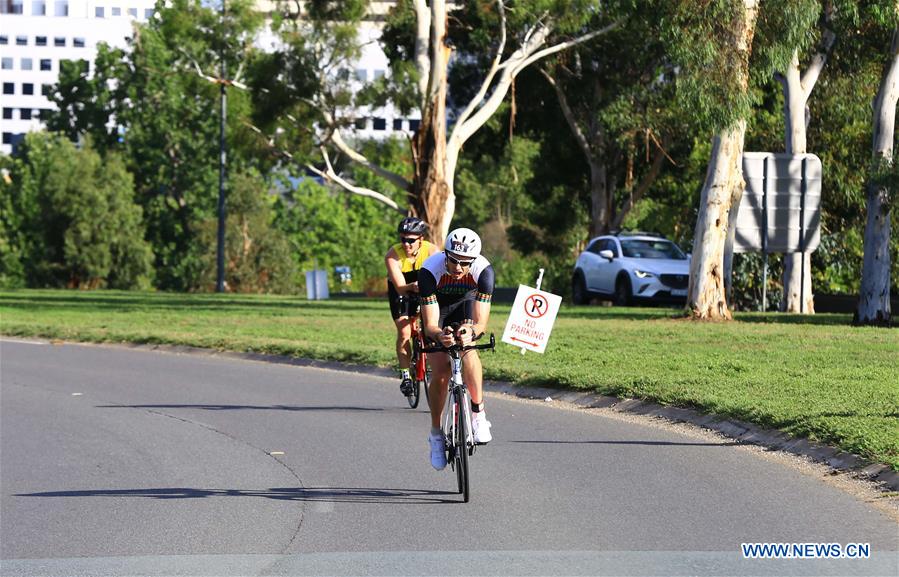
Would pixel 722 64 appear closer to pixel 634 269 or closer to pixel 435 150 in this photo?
pixel 634 269

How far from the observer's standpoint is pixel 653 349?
867 inches

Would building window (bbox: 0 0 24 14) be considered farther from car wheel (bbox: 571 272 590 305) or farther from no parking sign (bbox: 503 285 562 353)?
no parking sign (bbox: 503 285 562 353)

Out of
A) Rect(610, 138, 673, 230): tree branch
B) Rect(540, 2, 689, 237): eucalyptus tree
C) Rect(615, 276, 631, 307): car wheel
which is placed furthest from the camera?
Rect(610, 138, 673, 230): tree branch

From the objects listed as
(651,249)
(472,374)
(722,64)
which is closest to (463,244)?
(472,374)

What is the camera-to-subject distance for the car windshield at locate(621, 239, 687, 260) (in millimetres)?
36250

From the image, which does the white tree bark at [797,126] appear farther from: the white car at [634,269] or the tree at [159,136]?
the tree at [159,136]

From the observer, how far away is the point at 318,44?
41094 millimetres

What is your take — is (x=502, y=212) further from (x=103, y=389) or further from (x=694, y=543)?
(x=694, y=543)

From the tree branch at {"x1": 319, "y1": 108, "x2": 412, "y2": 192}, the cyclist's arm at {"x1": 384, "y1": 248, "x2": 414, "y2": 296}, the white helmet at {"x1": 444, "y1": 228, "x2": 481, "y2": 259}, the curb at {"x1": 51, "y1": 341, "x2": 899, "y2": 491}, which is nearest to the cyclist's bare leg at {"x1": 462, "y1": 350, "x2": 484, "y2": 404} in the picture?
the white helmet at {"x1": 444, "y1": 228, "x2": 481, "y2": 259}

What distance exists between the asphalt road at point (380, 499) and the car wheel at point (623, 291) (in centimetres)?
1935

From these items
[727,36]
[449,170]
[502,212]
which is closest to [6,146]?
[502,212]

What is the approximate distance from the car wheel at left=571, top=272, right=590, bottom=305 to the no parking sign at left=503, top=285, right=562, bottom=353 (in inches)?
751

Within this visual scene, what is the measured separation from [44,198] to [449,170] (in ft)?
125

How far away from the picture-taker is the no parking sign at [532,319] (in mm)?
18719
